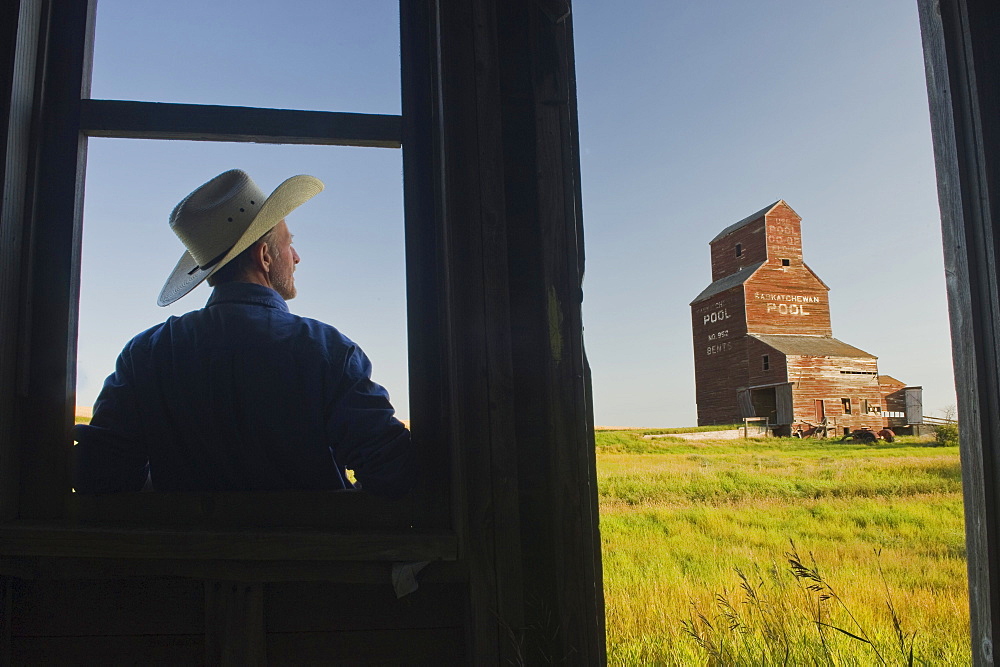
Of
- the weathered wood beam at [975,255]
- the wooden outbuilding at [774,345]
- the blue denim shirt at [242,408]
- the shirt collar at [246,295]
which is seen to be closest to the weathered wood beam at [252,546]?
the blue denim shirt at [242,408]

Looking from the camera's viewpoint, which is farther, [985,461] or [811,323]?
[811,323]

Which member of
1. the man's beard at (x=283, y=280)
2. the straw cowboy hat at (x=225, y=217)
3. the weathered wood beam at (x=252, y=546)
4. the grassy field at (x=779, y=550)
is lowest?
the grassy field at (x=779, y=550)

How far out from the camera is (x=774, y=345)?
29984 mm

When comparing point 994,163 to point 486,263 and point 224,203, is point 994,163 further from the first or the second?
point 224,203

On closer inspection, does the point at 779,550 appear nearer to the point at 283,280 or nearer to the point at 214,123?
the point at 283,280

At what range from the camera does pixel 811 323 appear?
34.7 m

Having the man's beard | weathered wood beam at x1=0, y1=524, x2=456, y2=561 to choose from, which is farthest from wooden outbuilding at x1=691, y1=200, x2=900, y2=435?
weathered wood beam at x1=0, y1=524, x2=456, y2=561

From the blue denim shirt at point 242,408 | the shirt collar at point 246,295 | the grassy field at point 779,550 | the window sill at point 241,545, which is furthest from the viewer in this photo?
the grassy field at point 779,550

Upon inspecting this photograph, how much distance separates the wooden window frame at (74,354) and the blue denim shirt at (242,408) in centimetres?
9

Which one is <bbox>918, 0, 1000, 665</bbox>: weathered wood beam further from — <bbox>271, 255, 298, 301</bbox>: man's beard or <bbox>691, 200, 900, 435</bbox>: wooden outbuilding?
<bbox>691, 200, 900, 435</bbox>: wooden outbuilding

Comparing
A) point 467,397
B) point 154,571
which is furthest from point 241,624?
point 467,397

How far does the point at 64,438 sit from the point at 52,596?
Result: 0.33 metres

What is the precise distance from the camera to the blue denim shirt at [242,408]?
1568 mm

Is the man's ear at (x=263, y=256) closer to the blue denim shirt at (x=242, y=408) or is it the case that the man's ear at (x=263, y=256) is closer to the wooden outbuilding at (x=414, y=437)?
the blue denim shirt at (x=242, y=408)
